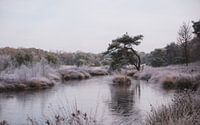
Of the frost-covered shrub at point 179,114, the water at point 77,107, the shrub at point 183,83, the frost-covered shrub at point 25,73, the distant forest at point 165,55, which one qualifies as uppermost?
the distant forest at point 165,55

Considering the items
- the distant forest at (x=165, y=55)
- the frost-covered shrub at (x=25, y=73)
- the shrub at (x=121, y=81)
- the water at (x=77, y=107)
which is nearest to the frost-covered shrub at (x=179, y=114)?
the water at (x=77, y=107)

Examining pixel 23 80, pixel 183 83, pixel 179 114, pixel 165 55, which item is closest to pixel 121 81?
pixel 183 83

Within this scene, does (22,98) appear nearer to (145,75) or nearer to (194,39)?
(145,75)

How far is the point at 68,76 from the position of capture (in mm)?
26078

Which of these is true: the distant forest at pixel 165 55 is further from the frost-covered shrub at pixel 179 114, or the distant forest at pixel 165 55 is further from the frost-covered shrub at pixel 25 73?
the frost-covered shrub at pixel 179 114

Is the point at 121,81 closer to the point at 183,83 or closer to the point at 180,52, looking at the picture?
the point at 183,83

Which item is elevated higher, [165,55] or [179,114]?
[165,55]

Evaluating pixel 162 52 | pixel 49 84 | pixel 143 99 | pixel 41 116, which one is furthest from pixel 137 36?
pixel 41 116

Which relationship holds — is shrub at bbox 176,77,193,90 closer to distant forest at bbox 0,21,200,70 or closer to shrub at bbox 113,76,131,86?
shrub at bbox 113,76,131,86

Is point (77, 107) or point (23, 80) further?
point (23, 80)

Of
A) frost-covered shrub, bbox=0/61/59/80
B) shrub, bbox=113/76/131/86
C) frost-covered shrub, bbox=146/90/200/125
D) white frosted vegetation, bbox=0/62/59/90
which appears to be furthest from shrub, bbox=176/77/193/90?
frost-covered shrub, bbox=146/90/200/125

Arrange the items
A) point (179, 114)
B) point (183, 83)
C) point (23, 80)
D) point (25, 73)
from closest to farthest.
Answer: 1. point (179, 114)
2. point (183, 83)
3. point (23, 80)
4. point (25, 73)

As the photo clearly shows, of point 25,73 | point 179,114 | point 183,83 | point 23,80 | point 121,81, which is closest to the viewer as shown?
point 179,114

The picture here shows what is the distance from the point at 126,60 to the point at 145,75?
199 inches
